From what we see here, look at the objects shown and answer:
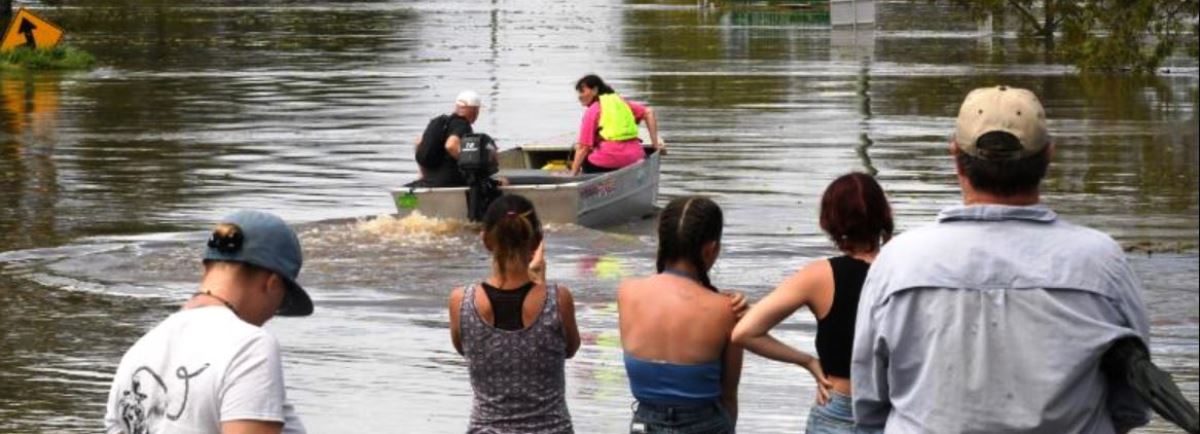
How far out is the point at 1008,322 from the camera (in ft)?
15.4

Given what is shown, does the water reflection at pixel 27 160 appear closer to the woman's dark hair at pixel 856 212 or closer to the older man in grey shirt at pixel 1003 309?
the woman's dark hair at pixel 856 212

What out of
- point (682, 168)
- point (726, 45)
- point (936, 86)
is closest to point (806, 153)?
point (682, 168)

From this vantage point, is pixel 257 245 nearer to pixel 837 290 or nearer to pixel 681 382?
pixel 837 290

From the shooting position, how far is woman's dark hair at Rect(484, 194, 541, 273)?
24.6 ft

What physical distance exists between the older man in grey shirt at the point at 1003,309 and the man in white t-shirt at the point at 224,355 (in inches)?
47.8

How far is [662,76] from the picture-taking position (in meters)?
47.9

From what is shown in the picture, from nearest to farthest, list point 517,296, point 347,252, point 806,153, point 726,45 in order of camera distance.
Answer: point 517,296, point 347,252, point 806,153, point 726,45

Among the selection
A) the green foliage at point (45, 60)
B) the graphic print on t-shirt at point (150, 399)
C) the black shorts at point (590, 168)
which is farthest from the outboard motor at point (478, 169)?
the green foliage at point (45, 60)

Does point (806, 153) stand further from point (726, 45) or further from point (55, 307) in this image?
point (726, 45)

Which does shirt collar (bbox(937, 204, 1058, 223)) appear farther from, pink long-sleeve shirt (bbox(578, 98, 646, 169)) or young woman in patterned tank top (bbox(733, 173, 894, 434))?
pink long-sleeve shirt (bbox(578, 98, 646, 169))

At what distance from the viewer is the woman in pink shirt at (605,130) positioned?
22.2 meters

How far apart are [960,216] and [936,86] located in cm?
3908

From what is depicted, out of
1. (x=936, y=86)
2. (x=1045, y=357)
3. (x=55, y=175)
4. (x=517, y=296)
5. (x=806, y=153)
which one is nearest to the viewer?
(x=1045, y=357)

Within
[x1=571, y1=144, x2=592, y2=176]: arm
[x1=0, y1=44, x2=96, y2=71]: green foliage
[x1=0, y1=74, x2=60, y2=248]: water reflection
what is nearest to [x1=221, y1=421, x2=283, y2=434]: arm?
[x1=0, y1=74, x2=60, y2=248]: water reflection
